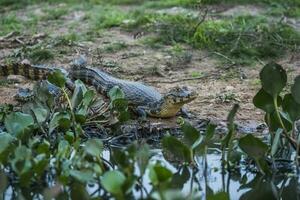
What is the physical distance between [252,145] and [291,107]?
1.62ft

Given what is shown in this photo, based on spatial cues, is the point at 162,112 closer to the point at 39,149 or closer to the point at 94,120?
the point at 94,120

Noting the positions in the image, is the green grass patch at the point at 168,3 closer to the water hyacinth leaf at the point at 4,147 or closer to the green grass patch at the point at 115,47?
the green grass patch at the point at 115,47

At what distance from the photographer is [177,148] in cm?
477

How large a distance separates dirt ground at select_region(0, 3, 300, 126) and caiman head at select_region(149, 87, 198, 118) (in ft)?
0.74

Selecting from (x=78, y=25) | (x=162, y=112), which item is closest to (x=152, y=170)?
(x=162, y=112)

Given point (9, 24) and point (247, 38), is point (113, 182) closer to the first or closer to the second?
point (247, 38)

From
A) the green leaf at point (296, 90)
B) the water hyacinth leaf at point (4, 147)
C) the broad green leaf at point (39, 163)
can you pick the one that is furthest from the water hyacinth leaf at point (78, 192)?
the green leaf at point (296, 90)

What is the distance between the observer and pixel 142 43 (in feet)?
29.1

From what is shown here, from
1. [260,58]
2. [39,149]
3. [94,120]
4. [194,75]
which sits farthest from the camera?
[260,58]

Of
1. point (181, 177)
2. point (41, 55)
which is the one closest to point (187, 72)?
point (41, 55)

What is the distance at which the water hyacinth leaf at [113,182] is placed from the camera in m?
3.76

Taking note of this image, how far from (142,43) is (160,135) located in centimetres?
309

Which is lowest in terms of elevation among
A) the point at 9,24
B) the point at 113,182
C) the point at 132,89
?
the point at 9,24

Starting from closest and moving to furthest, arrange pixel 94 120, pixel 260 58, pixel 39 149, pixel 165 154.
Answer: pixel 39 149 → pixel 165 154 → pixel 94 120 → pixel 260 58
